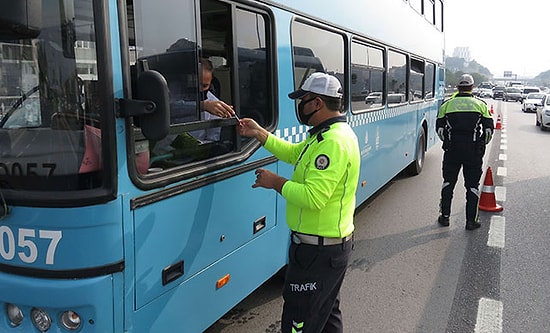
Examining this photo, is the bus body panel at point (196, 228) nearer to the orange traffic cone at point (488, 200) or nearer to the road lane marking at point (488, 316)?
the road lane marking at point (488, 316)

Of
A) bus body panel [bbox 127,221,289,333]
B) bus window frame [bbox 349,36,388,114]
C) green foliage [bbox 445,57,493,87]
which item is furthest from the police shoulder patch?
green foliage [bbox 445,57,493,87]

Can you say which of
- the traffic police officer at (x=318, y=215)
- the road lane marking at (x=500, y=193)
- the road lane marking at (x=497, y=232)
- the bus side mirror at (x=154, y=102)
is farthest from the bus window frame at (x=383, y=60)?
the bus side mirror at (x=154, y=102)

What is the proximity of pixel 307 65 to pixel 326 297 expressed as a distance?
2.03 metres

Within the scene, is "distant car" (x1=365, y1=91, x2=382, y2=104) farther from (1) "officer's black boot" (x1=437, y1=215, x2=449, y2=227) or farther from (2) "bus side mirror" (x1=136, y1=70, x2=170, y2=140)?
(2) "bus side mirror" (x1=136, y1=70, x2=170, y2=140)

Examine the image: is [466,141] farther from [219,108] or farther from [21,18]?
[21,18]

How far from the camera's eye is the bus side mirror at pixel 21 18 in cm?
194

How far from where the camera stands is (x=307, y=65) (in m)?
3.91

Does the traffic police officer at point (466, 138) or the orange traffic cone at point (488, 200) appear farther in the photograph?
the orange traffic cone at point (488, 200)

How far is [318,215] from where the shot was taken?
2.52 m

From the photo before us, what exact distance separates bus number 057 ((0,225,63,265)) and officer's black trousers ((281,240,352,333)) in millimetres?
1205

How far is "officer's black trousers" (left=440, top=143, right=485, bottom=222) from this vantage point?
18.8 feet

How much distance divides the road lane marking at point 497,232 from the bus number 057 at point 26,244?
191 inches

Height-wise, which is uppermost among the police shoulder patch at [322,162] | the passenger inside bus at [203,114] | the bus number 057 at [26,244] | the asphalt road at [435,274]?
the passenger inside bus at [203,114]

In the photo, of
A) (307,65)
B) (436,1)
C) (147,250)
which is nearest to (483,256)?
(307,65)
